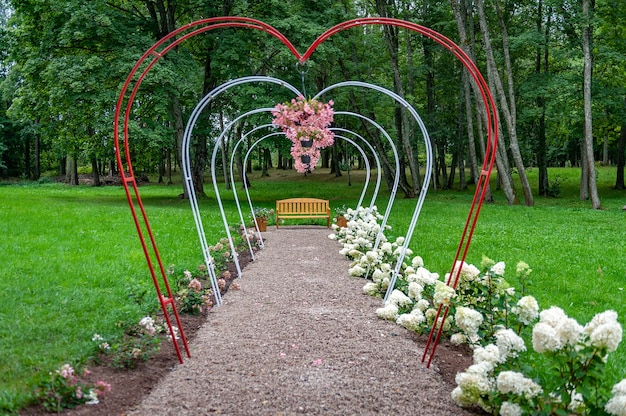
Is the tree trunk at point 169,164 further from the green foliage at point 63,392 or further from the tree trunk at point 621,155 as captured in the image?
the green foliage at point 63,392

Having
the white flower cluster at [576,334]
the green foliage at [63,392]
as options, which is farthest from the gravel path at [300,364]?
the white flower cluster at [576,334]

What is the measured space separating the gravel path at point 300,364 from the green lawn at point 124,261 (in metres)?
0.83

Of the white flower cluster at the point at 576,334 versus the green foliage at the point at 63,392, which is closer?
the white flower cluster at the point at 576,334

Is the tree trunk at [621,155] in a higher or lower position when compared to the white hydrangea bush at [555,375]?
higher

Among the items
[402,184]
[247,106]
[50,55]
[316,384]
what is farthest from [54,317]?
[402,184]

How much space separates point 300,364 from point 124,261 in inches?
173

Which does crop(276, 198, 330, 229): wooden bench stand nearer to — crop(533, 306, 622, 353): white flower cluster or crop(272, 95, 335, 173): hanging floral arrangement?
crop(272, 95, 335, 173): hanging floral arrangement

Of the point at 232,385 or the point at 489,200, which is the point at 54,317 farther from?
the point at 489,200

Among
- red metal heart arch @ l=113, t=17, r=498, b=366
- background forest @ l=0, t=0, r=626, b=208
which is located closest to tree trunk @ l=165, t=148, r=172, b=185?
background forest @ l=0, t=0, r=626, b=208

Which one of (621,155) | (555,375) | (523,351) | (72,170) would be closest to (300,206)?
(523,351)

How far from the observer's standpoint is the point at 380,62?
25266mm

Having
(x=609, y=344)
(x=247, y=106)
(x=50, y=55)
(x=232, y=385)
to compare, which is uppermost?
(x=50, y=55)

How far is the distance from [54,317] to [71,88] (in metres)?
13.0

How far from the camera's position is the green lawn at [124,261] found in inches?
177
